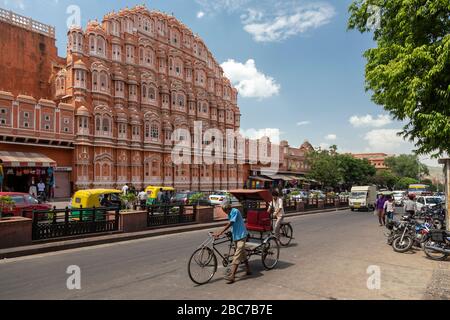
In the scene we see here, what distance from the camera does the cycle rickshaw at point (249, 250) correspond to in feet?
21.3

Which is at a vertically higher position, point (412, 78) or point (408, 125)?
point (412, 78)

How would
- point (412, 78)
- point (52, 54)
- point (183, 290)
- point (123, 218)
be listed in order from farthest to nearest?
1. point (52, 54)
2. point (123, 218)
3. point (412, 78)
4. point (183, 290)

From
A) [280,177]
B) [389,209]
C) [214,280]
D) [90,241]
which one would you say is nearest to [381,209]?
[389,209]

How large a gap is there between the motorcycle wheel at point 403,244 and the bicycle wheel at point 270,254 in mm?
4590

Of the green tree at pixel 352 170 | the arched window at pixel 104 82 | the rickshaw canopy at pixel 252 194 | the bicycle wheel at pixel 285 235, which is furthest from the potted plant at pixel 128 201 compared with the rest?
the green tree at pixel 352 170

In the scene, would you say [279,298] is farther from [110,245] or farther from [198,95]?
[198,95]

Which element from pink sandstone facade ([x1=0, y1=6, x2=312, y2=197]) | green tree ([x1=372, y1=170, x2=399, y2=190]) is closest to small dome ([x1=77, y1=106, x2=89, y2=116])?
pink sandstone facade ([x1=0, y1=6, x2=312, y2=197])

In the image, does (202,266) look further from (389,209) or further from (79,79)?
(79,79)

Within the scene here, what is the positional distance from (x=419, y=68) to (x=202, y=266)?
25.5ft

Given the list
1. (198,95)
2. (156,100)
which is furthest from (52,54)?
(198,95)

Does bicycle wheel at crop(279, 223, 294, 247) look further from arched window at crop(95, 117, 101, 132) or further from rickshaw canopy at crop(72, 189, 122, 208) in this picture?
arched window at crop(95, 117, 101, 132)

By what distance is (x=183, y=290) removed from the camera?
6.05m
